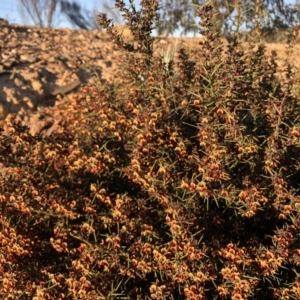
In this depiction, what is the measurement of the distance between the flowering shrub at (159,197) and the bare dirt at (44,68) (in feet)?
4.54

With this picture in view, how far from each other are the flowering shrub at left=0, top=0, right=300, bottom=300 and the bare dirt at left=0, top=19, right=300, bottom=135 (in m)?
1.38

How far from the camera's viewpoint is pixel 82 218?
371 cm

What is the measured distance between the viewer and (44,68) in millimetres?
7227

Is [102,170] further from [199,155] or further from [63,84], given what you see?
[63,84]

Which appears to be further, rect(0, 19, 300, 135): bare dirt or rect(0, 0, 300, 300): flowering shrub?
rect(0, 19, 300, 135): bare dirt

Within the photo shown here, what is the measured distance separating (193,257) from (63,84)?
433cm

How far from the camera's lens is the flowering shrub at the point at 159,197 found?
318 cm

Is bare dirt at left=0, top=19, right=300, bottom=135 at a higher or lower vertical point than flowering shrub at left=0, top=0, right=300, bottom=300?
higher

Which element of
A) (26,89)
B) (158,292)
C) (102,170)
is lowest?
(158,292)

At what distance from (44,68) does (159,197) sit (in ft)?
14.1

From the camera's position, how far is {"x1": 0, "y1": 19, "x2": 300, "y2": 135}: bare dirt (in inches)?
242

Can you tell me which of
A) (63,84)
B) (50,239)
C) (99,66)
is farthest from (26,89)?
(50,239)

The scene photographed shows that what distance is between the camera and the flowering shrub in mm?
3182

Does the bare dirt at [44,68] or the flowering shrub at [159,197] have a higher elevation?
the bare dirt at [44,68]
